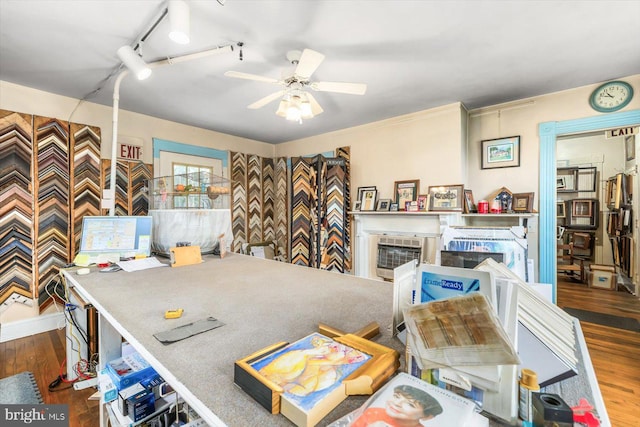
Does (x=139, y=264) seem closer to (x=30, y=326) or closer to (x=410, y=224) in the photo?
(x=30, y=326)

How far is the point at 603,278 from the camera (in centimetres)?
414

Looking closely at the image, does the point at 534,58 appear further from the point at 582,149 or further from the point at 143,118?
the point at 582,149

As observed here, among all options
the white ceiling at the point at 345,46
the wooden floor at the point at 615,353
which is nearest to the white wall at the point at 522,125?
the white ceiling at the point at 345,46

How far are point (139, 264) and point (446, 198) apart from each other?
309cm

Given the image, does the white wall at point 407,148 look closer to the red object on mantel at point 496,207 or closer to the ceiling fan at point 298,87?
the red object on mantel at point 496,207

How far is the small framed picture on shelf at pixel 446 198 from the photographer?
10.4 ft

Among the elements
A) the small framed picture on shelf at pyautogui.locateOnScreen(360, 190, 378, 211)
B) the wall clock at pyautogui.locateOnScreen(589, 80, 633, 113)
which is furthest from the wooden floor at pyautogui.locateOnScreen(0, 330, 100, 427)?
the wall clock at pyautogui.locateOnScreen(589, 80, 633, 113)

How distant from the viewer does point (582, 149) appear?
532 centimetres

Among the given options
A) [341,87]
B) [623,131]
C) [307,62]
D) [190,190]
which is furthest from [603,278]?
[190,190]

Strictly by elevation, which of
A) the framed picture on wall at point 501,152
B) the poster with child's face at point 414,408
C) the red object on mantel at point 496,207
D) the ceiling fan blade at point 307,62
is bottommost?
the poster with child's face at point 414,408

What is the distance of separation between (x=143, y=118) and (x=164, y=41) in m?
1.85

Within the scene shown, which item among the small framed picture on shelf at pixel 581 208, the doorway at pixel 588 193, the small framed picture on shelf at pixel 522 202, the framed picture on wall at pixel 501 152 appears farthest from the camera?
the small framed picture on shelf at pixel 581 208

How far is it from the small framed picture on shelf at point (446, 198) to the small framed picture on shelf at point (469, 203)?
0.13 meters

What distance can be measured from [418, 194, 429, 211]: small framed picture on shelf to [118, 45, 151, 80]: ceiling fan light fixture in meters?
2.96
